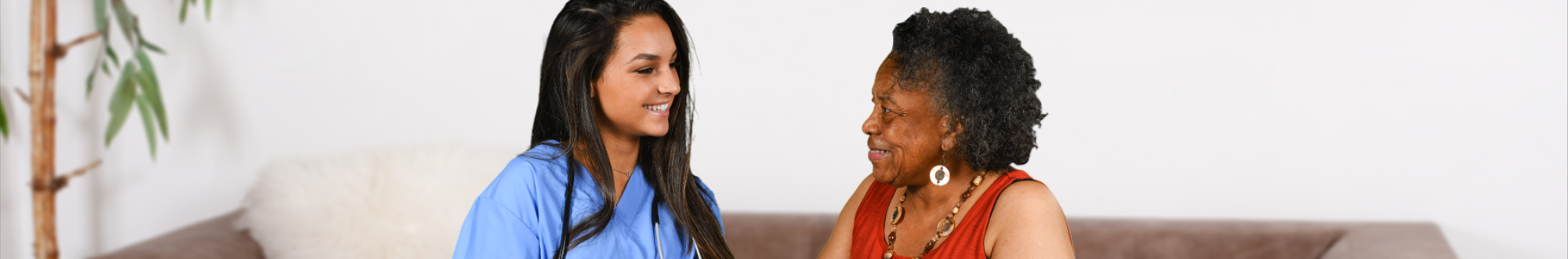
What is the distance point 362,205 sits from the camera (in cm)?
244

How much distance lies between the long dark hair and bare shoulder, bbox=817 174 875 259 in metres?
0.19

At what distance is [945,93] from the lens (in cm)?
131

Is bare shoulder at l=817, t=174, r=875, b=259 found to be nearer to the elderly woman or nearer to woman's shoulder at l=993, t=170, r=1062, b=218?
the elderly woman

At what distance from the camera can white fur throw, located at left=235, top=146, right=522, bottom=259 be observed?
238 centimetres

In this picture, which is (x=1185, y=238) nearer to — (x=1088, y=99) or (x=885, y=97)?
(x=1088, y=99)

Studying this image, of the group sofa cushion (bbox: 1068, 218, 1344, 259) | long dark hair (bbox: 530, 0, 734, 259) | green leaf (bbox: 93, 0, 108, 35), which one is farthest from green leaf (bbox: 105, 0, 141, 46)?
sofa cushion (bbox: 1068, 218, 1344, 259)

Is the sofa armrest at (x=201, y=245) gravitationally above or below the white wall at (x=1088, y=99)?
below

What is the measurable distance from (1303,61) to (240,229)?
292 cm

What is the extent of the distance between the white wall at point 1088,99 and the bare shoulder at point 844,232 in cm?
138

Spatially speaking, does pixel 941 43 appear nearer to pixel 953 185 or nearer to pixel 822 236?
pixel 953 185

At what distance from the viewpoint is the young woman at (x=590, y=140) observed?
4.36 feet

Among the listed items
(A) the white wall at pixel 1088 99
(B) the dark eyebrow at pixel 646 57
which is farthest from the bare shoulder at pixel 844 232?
(A) the white wall at pixel 1088 99

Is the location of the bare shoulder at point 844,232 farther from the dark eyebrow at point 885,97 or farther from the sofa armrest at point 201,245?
the sofa armrest at point 201,245

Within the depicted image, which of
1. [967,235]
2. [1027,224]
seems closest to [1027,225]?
[1027,224]
